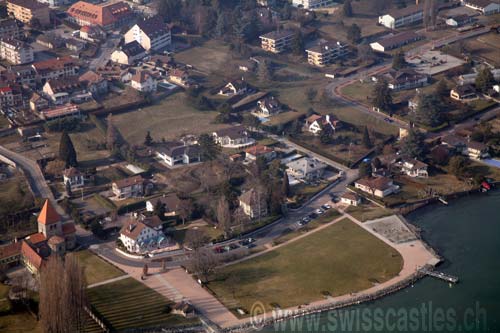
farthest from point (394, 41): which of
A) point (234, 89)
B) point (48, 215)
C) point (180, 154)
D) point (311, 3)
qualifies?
point (48, 215)

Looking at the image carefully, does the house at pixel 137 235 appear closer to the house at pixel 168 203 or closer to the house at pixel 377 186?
the house at pixel 168 203

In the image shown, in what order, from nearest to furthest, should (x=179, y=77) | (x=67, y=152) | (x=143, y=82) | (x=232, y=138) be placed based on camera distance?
1. (x=67, y=152)
2. (x=232, y=138)
3. (x=143, y=82)
4. (x=179, y=77)

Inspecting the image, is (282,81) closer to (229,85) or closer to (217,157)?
(229,85)

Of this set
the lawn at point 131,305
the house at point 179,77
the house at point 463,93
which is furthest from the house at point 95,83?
the lawn at point 131,305

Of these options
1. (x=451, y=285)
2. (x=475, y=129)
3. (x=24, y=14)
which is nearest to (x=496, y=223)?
(x=451, y=285)

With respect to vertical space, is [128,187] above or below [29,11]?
below

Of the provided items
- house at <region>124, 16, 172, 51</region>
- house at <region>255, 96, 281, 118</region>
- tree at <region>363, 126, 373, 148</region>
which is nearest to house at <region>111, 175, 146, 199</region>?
house at <region>255, 96, 281, 118</region>

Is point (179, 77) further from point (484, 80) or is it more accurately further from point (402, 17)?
point (402, 17)
